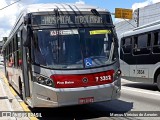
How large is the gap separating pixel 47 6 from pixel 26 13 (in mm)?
601

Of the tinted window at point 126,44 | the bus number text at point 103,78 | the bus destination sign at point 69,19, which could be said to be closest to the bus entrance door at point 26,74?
the bus destination sign at point 69,19

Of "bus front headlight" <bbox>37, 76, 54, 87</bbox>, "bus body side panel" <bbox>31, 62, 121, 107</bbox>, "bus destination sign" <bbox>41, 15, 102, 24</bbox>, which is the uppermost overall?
"bus destination sign" <bbox>41, 15, 102, 24</bbox>

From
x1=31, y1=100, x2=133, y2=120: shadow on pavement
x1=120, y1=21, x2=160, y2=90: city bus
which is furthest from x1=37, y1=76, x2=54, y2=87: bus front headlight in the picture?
x1=120, y1=21, x2=160, y2=90: city bus

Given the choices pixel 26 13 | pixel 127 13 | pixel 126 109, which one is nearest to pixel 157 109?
pixel 126 109

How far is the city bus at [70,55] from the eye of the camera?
9023 mm

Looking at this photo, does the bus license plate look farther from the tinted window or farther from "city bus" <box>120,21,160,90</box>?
the tinted window

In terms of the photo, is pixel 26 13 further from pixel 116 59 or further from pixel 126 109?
pixel 126 109

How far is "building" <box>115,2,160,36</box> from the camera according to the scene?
38.3m

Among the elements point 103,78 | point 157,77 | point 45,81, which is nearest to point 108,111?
point 103,78

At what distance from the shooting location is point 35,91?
9.33 m

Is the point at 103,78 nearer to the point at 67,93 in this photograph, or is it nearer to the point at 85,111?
the point at 67,93

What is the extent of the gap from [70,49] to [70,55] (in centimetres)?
16

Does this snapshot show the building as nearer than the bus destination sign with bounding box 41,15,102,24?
No

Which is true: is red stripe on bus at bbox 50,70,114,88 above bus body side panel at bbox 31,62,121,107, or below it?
above
